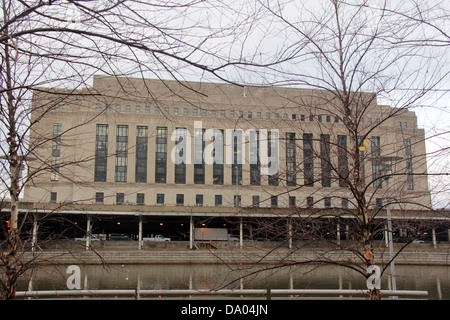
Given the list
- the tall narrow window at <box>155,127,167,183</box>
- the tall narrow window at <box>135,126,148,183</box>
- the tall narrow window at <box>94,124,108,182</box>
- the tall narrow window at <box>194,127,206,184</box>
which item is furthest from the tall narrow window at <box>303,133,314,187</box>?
the tall narrow window at <box>155,127,167,183</box>

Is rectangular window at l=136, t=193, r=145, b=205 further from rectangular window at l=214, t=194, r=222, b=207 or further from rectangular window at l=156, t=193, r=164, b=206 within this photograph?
rectangular window at l=214, t=194, r=222, b=207

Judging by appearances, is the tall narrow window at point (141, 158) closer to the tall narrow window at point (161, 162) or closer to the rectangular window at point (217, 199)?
the tall narrow window at point (161, 162)

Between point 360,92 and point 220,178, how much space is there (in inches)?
2298

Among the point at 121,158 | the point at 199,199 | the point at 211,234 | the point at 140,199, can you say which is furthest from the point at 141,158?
the point at 211,234

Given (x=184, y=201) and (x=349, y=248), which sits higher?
(x=184, y=201)

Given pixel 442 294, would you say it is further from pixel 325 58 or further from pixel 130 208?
pixel 130 208

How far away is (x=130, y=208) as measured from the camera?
47.7m

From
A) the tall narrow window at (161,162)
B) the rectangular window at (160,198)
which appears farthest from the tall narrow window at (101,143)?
the rectangular window at (160,198)

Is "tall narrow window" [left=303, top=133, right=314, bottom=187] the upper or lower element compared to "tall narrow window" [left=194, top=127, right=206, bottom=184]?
lower

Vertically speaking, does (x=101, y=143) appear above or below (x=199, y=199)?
above

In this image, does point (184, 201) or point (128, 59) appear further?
point (184, 201)

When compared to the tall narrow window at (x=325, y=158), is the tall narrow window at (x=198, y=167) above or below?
above

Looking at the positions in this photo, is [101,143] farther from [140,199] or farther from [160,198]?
[160,198]

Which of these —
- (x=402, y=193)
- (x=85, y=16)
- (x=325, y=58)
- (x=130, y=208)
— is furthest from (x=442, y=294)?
(x=130, y=208)
